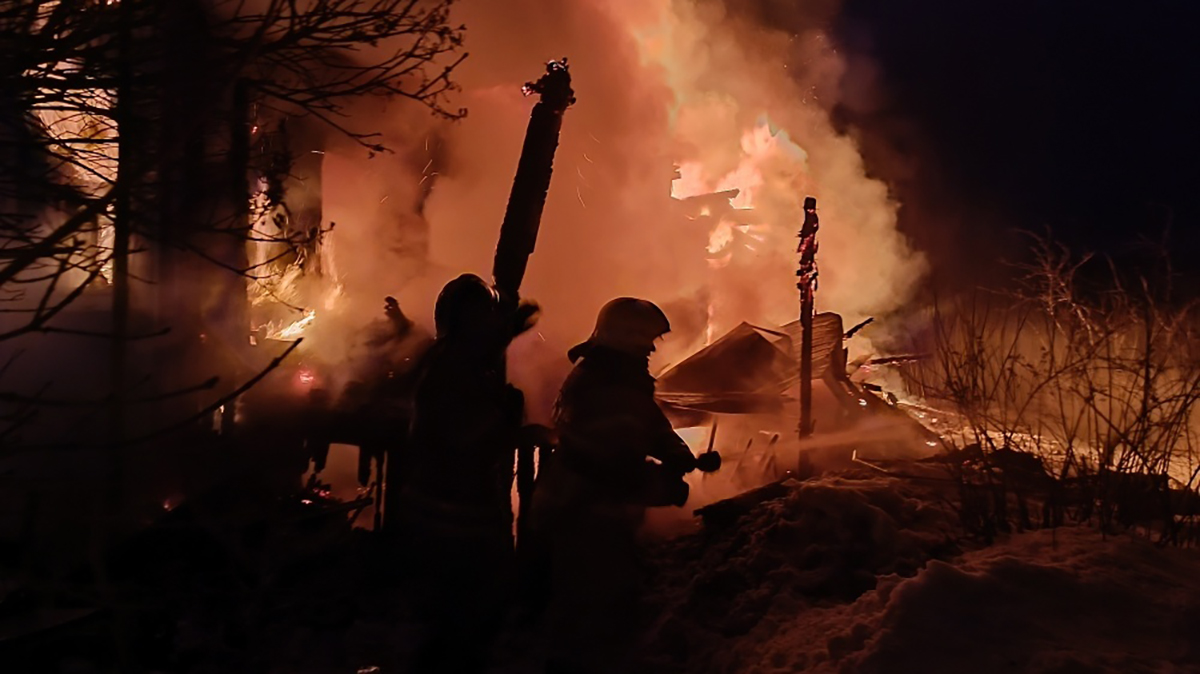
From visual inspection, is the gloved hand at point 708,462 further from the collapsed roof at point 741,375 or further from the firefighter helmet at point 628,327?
the collapsed roof at point 741,375

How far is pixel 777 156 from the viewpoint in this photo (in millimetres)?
21172

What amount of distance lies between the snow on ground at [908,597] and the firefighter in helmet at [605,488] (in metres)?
0.55

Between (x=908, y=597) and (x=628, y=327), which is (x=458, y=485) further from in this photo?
(x=908, y=597)

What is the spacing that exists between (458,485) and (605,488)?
743 mm

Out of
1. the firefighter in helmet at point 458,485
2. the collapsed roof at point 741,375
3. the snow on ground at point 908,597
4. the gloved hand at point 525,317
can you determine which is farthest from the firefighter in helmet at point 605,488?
the collapsed roof at point 741,375

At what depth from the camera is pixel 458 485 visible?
3.91m

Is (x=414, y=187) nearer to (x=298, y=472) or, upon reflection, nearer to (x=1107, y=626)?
(x=298, y=472)

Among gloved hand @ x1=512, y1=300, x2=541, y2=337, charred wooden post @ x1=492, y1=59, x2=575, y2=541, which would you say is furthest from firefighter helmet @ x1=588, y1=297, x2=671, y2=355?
charred wooden post @ x1=492, y1=59, x2=575, y2=541

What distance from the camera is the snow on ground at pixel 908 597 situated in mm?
3387

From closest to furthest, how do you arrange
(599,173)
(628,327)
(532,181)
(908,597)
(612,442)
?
(908,597), (612,442), (628,327), (532,181), (599,173)

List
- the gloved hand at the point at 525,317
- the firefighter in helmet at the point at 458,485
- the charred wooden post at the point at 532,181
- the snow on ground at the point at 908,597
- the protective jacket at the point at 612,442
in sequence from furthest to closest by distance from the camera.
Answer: the charred wooden post at the point at 532,181 → the gloved hand at the point at 525,317 → the protective jacket at the point at 612,442 → the firefighter in helmet at the point at 458,485 → the snow on ground at the point at 908,597

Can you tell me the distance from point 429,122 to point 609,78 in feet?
13.4

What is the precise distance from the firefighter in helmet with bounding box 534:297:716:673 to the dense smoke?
24.3 feet

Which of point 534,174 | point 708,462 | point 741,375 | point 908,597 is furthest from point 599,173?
point 908,597
